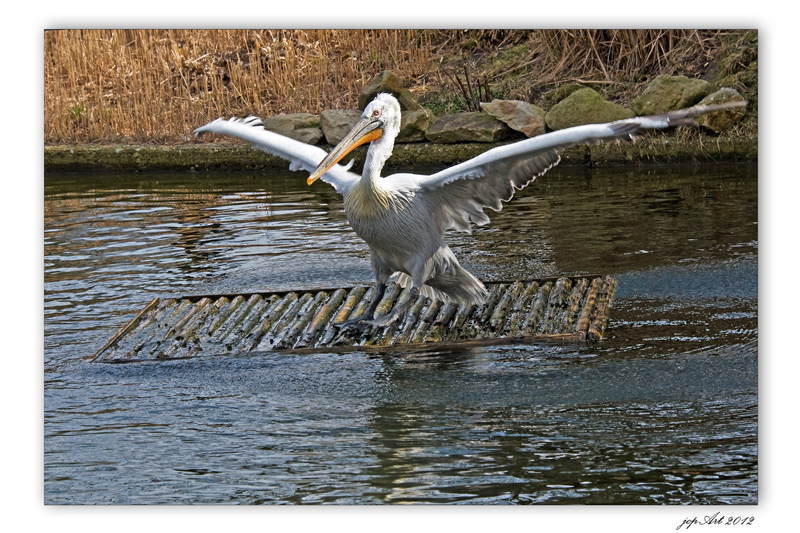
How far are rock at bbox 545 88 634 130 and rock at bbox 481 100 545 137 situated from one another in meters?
0.19

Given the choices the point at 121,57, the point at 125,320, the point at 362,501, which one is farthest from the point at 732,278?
the point at 121,57

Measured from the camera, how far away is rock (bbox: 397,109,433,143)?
25.1 feet

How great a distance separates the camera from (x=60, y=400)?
3617 mm

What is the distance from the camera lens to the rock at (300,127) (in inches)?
309

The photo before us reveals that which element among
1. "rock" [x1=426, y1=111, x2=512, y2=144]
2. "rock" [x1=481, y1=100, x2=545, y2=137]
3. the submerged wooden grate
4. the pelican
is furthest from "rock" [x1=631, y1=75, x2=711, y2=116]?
the pelican

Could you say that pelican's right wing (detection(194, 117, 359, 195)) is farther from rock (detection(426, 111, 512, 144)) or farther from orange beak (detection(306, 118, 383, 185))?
rock (detection(426, 111, 512, 144))

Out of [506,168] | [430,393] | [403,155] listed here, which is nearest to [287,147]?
[506,168]

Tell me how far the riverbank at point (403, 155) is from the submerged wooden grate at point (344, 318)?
2433 millimetres

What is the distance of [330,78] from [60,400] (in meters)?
4.56

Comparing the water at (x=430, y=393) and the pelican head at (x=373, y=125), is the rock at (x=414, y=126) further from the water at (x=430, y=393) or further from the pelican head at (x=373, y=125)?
the pelican head at (x=373, y=125)

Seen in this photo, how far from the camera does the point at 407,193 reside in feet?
13.2

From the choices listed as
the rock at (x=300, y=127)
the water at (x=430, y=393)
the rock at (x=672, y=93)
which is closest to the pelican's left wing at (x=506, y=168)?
the water at (x=430, y=393)

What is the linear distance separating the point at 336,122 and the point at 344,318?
12.2 feet
